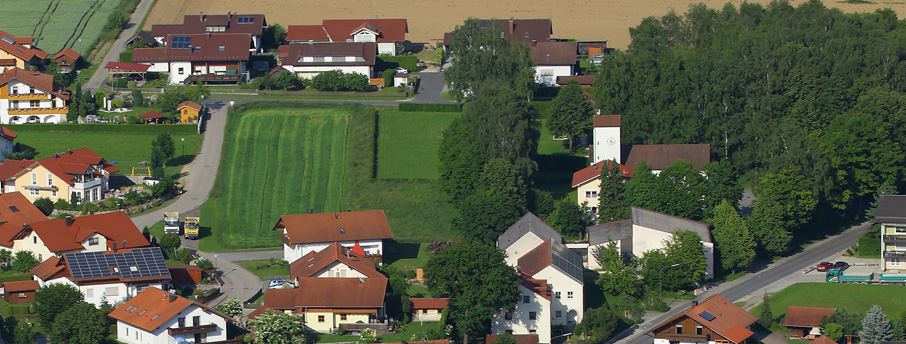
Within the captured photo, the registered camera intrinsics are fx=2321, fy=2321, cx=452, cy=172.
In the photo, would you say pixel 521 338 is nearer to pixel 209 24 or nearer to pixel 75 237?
pixel 75 237

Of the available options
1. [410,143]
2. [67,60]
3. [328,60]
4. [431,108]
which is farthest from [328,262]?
[67,60]

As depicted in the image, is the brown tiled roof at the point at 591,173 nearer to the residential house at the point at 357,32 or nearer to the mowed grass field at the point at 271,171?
the mowed grass field at the point at 271,171

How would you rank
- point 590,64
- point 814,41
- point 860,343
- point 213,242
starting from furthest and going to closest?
point 590,64
point 814,41
point 213,242
point 860,343

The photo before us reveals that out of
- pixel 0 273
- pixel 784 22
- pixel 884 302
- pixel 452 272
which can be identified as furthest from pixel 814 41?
pixel 0 273

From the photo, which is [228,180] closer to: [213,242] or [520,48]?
[213,242]

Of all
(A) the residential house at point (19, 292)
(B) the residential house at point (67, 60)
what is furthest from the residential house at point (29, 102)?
(A) the residential house at point (19, 292)
